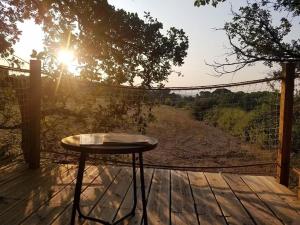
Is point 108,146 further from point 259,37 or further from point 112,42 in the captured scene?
point 259,37

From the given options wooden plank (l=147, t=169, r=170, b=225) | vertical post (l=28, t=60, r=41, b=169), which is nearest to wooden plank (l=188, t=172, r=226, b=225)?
wooden plank (l=147, t=169, r=170, b=225)

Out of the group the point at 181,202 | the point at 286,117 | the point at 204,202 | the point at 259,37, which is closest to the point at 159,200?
the point at 181,202

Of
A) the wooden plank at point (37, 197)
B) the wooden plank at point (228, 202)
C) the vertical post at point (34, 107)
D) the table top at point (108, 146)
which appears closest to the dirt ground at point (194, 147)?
the wooden plank at point (228, 202)

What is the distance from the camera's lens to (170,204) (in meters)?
3.33

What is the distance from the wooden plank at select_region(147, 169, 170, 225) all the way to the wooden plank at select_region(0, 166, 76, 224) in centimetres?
94

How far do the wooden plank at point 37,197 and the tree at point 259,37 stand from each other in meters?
7.29

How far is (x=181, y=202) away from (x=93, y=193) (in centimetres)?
87

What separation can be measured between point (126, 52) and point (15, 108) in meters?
2.38

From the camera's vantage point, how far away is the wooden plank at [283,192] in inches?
136

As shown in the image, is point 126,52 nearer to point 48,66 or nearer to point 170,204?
point 48,66

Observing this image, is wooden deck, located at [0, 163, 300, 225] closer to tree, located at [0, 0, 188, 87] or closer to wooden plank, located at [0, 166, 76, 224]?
wooden plank, located at [0, 166, 76, 224]

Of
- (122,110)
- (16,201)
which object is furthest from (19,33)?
(16,201)

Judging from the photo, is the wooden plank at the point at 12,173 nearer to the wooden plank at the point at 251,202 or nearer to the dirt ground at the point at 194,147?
the wooden plank at the point at 251,202

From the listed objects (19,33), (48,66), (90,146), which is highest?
(19,33)
